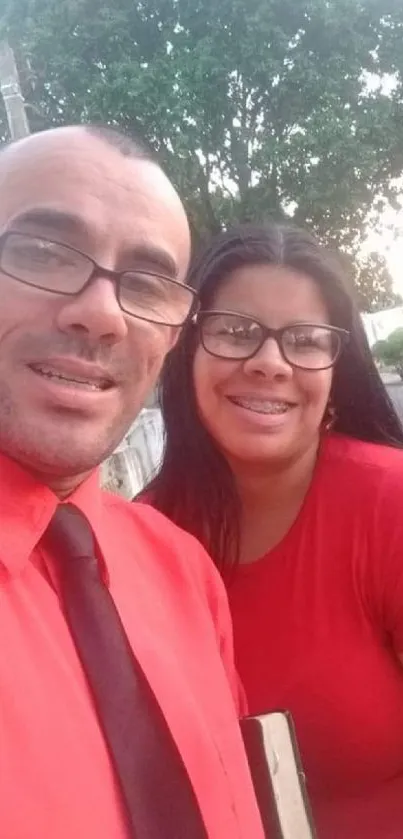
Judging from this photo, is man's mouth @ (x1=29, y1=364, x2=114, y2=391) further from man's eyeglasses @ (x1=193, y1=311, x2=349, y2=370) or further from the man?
man's eyeglasses @ (x1=193, y1=311, x2=349, y2=370)

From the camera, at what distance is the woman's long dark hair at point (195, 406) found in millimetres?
2098

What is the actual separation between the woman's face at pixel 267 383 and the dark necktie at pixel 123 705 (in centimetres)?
81

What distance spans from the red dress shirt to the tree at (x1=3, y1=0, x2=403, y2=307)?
9671 millimetres

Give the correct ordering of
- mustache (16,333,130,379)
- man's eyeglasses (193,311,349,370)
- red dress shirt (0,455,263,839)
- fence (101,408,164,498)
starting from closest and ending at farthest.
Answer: red dress shirt (0,455,263,839) < mustache (16,333,130,379) < man's eyeglasses (193,311,349,370) < fence (101,408,164,498)

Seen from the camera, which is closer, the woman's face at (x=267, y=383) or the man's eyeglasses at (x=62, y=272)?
the man's eyeglasses at (x=62, y=272)

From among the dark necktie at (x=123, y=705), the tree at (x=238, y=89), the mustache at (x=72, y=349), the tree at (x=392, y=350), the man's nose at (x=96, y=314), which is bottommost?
the dark necktie at (x=123, y=705)

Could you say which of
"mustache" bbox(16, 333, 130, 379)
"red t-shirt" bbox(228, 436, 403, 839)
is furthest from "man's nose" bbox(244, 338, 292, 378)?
"mustache" bbox(16, 333, 130, 379)

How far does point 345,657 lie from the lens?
1.75 m

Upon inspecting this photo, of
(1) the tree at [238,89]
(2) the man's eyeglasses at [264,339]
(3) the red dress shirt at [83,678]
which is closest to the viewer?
(3) the red dress shirt at [83,678]

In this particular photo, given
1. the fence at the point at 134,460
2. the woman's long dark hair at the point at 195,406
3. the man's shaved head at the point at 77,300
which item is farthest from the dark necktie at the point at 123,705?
the fence at the point at 134,460

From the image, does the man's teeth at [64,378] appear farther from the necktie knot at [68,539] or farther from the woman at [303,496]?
the woman at [303,496]

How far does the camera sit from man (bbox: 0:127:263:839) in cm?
109

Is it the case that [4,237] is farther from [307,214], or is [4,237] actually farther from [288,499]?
[307,214]

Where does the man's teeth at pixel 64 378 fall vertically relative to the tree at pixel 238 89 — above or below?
below
